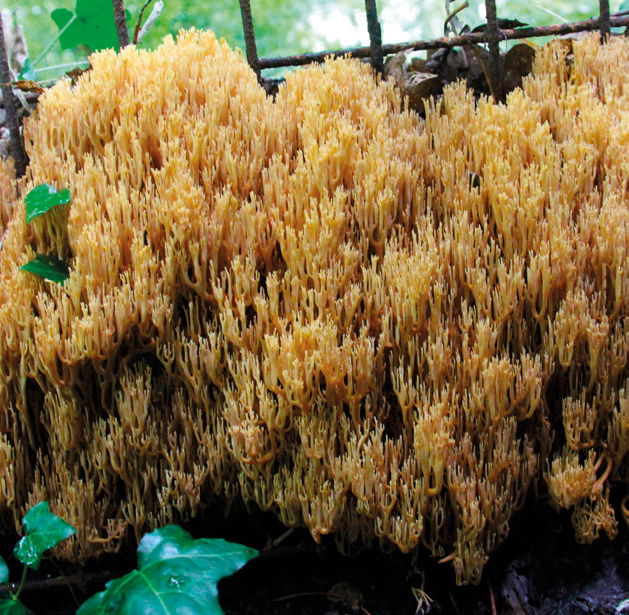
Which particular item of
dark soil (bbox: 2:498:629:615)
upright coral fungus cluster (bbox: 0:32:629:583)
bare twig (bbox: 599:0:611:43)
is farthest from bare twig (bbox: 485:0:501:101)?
dark soil (bbox: 2:498:629:615)

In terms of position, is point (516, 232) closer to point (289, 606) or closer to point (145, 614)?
point (289, 606)

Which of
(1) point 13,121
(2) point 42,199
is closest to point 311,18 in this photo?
(1) point 13,121

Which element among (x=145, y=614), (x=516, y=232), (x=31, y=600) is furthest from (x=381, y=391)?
(x=31, y=600)

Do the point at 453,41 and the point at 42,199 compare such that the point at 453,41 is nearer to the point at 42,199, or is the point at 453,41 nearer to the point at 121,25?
the point at 121,25

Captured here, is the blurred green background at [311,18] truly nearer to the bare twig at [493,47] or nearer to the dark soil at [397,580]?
the bare twig at [493,47]

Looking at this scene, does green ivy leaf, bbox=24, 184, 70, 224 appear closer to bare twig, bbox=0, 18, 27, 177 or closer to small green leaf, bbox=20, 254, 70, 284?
small green leaf, bbox=20, 254, 70, 284

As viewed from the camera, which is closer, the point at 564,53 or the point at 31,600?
the point at 31,600
